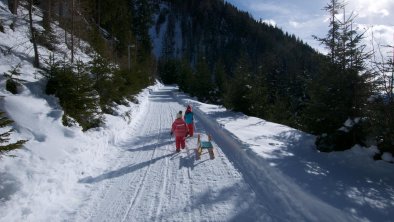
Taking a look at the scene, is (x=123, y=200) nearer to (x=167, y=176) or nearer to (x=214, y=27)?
(x=167, y=176)

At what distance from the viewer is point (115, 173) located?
→ 27.6ft

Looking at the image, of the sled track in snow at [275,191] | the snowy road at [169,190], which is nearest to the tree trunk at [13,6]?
the snowy road at [169,190]

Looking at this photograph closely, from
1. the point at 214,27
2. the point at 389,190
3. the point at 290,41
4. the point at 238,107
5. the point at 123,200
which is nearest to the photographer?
the point at 123,200

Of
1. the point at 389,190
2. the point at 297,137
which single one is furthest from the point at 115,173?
the point at 297,137

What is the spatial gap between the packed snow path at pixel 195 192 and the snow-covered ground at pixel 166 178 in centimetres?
2

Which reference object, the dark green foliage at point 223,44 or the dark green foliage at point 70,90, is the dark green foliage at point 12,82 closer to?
the dark green foliage at point 70,90

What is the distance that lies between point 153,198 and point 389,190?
5556 millimetres

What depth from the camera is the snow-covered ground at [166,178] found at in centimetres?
580

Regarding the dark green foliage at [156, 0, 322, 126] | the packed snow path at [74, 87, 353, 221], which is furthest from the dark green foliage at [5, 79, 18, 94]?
the dark green foliage at [156, 0, 322, 126]

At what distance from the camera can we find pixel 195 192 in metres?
6.93

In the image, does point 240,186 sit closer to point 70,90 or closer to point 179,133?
point 179,133

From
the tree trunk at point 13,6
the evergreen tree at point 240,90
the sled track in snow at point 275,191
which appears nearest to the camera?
the sled track in snow at point 275,191

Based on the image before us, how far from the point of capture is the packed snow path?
227 inches

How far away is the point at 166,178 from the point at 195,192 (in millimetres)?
1255
